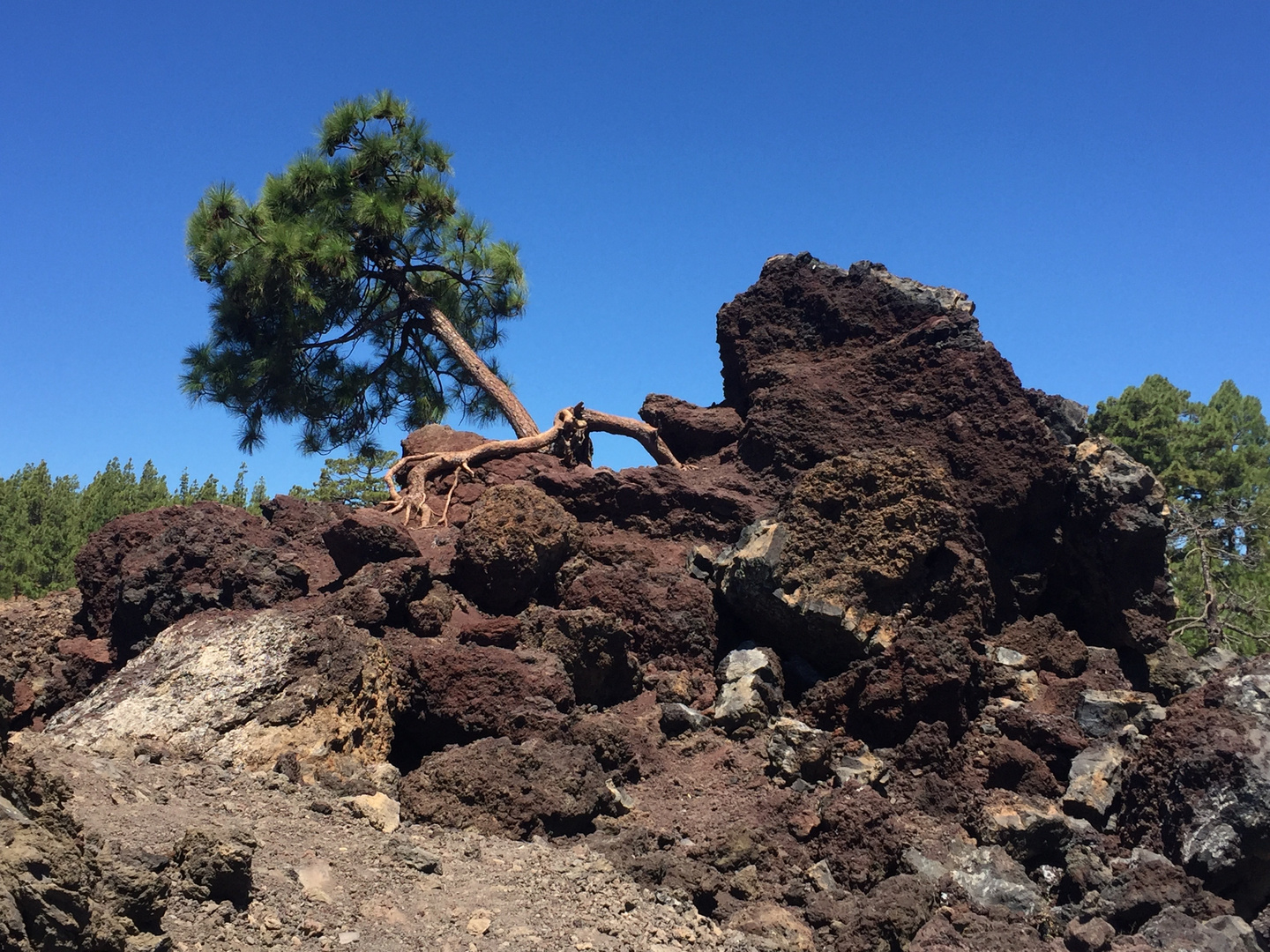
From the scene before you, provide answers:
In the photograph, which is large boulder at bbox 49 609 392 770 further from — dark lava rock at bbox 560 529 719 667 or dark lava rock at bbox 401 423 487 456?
dark lava rock at bbox 401 423 487 456

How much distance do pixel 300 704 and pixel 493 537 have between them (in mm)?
1768

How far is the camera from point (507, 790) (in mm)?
5496

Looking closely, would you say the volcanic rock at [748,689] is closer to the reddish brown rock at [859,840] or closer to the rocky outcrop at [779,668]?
the rocky outcrop at [779,668]

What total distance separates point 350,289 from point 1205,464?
58.3 feet

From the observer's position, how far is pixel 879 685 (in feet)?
21.7

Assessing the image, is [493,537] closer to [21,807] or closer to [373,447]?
[21,807]

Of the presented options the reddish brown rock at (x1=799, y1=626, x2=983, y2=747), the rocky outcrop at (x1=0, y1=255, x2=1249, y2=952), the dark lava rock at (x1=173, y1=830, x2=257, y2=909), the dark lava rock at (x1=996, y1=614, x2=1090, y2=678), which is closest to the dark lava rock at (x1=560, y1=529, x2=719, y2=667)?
the rocky outcrop at (x1=0, y1=255, x2=1249, y2=952)

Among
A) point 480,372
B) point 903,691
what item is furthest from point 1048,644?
point 480,372

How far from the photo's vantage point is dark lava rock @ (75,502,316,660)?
7105 mm

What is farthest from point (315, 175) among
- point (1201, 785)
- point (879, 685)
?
point (1201, 785)

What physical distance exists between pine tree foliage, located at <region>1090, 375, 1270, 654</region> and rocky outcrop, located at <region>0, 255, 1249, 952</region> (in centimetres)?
951

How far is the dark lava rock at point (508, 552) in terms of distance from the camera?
7.06m

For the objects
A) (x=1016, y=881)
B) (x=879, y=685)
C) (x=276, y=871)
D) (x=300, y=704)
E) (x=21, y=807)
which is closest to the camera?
(x=21, y=807)

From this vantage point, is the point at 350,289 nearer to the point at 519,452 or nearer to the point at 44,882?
the point at 519,452
